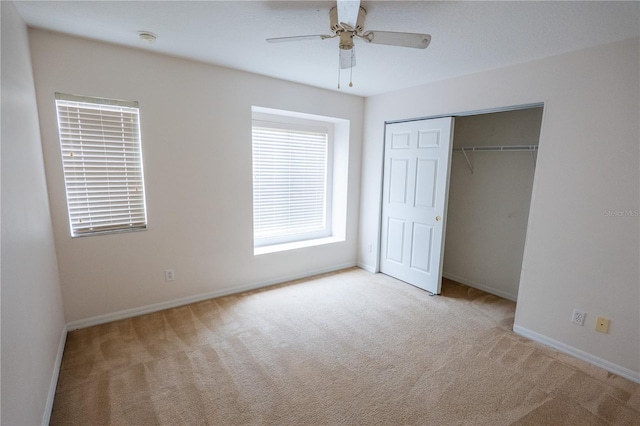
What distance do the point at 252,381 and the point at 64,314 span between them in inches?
69.5

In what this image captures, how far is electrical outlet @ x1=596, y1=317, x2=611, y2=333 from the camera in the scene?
2.26 metres

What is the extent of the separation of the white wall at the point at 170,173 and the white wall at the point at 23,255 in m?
0.20

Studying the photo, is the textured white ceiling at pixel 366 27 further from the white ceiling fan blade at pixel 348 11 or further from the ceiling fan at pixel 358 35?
the white ceiling fan blade at pixel 348 11

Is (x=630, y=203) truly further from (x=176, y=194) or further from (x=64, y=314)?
(x=64, y=314)

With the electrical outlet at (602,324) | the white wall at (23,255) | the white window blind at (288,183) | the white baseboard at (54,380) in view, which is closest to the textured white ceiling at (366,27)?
the white wall at (23,255)

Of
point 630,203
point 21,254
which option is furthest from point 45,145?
point 630,203

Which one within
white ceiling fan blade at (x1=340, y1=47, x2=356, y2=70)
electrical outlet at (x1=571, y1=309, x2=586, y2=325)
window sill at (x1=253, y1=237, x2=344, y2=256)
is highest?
white ceiling fan blade at (x1=340, y1=47, x2=356, y2=70)

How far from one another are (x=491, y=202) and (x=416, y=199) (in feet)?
2.96

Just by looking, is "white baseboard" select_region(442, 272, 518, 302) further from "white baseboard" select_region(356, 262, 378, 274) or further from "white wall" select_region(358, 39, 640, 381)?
"white baseboard" select_region(356, 262, 378, 274)

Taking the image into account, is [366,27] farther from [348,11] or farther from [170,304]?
[170,304]

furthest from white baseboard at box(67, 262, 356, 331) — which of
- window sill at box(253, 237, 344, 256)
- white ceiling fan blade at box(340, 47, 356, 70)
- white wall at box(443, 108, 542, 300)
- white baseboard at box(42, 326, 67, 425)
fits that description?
white ceiling fan blade at box(340, 47, 356, 70)

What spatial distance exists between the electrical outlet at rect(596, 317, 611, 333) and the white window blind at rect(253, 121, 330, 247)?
298 centimetres

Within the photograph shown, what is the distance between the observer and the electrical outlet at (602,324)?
226 cm

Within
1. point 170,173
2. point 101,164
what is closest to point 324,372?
point 170,173
